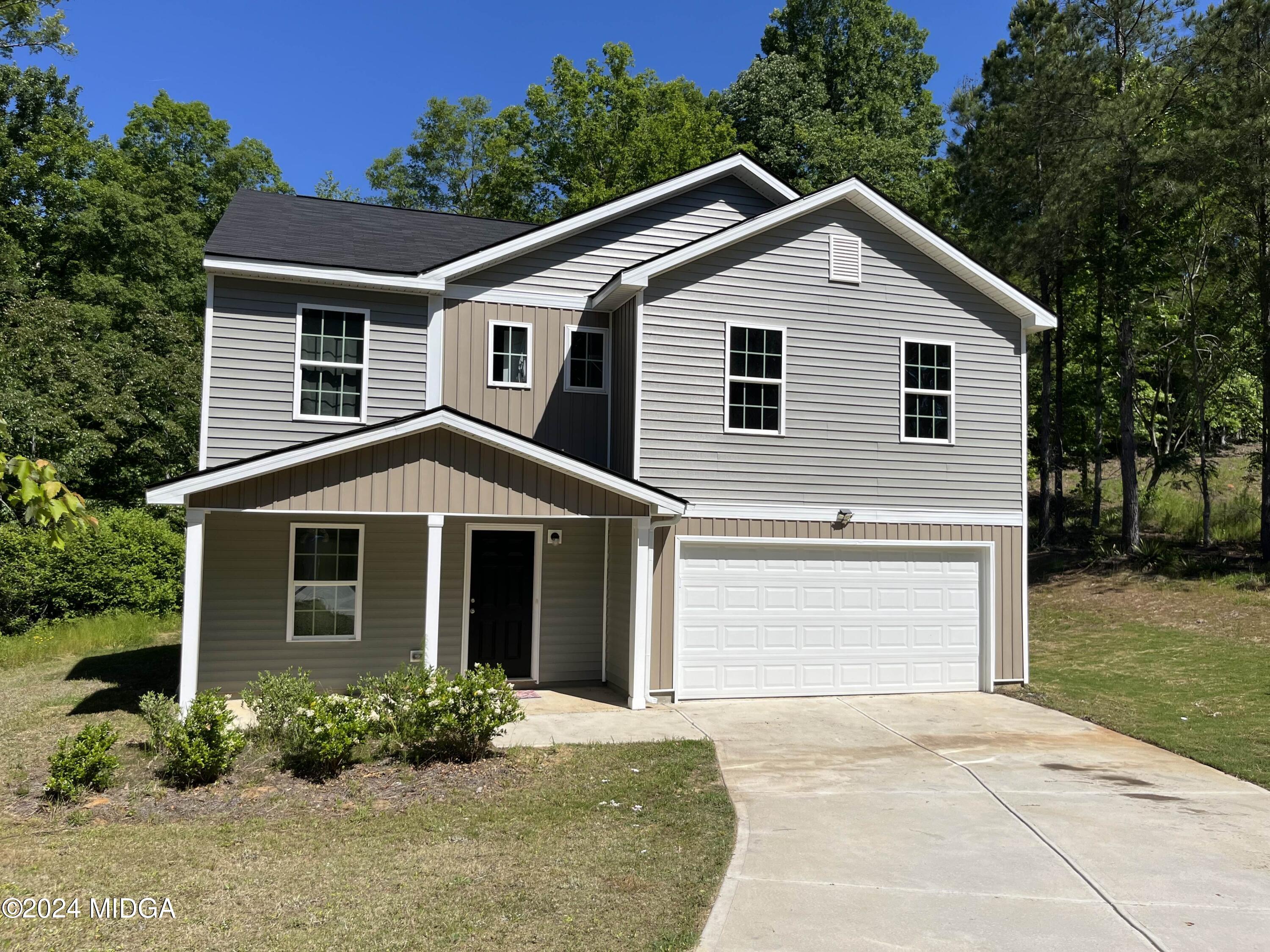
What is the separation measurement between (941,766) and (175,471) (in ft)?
70.7

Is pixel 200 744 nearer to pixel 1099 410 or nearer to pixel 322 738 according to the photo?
pixel 322 738

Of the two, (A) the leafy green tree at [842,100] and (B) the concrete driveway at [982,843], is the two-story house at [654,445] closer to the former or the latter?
(B) the concrete driveway at [982,843]

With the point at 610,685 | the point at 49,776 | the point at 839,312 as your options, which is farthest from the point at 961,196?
the point at 49,776

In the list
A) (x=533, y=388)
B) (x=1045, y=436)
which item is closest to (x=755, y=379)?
(x=533, y=388)

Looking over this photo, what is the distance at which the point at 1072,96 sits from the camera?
2302 centimetres

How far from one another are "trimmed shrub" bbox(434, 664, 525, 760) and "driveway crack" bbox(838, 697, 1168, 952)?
4249 mm

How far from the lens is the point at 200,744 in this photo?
25.3 feet

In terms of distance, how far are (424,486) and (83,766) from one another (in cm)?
433

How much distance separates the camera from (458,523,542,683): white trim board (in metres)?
12.6

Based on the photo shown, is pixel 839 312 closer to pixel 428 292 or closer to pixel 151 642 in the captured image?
pixel 428 292

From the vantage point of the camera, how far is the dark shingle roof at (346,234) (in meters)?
12.4

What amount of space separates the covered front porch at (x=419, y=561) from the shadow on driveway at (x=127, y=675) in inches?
38.9

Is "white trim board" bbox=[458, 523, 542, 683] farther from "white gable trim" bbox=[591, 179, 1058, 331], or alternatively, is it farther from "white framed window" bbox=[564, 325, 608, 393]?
"white gable trim" bbox=[591, 179, 1058, 331]

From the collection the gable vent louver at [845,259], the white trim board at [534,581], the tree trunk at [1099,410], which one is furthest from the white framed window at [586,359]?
the tree trunk at [1099,410]
